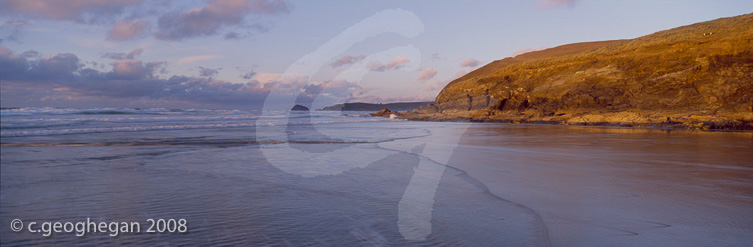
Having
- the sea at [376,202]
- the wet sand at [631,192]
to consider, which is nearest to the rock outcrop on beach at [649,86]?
the wet sand at [631,192]

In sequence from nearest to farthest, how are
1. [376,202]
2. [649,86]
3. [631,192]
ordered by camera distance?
[376,202] < [631,192] < [649,86]

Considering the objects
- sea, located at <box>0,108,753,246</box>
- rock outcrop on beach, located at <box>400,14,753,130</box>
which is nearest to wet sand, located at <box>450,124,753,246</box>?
sea, located at <box>0,108,753,246</box>

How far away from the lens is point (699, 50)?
22297 mm

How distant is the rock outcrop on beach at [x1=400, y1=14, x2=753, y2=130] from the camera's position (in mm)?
18062

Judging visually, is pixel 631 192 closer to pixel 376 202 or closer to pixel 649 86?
pixel 376 202

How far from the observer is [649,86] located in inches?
878

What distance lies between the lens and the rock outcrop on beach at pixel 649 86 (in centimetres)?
1806

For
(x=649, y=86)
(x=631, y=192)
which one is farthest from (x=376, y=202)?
(x=649, y=86)

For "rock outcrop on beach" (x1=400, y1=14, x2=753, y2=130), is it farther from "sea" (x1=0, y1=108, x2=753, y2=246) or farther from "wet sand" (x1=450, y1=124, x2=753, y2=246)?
"sea" (x1=0, y1=108, x2=753, y2=246)

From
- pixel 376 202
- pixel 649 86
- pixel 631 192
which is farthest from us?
pixel 649 86

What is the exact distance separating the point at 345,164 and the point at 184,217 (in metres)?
3.56

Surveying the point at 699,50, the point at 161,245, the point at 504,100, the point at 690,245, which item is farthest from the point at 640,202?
the point at 504,100

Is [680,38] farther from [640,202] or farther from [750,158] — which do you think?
[640,202]

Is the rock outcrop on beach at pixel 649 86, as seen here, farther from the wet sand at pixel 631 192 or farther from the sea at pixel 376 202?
the sea at pixel 376 202
